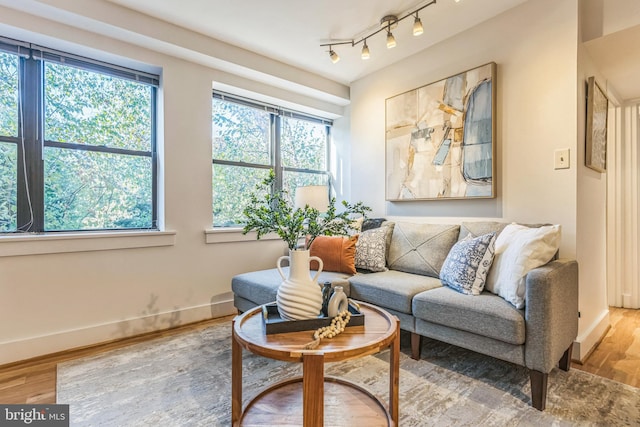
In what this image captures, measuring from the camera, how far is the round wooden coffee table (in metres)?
1.14

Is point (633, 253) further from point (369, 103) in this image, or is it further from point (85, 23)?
point (85, 23)

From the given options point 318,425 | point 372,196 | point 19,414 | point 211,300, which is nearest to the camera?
point 318,425

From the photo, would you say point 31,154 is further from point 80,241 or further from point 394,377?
point 394,377

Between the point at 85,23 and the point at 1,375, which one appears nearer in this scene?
the point at 1,375

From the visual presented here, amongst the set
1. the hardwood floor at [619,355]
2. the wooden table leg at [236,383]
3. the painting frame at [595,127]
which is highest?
the painting frame at [595,127]

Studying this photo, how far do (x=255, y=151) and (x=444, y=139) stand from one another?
6.28 ft

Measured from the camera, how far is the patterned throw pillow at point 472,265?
2.02m

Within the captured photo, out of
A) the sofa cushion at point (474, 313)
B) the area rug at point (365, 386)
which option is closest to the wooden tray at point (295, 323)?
the area rug at point (365, 386)

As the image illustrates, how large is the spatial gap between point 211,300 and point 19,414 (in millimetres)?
1590

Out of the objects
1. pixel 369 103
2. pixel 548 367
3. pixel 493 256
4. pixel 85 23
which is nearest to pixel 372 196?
pixel 369 103

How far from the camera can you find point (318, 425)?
112cm

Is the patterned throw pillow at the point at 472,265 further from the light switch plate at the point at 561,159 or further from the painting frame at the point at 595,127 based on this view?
the painting frame at the point at 595,127

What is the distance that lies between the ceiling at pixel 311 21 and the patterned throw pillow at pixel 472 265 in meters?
1.75

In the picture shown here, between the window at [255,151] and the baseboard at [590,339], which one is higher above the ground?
the window at [255,151]
